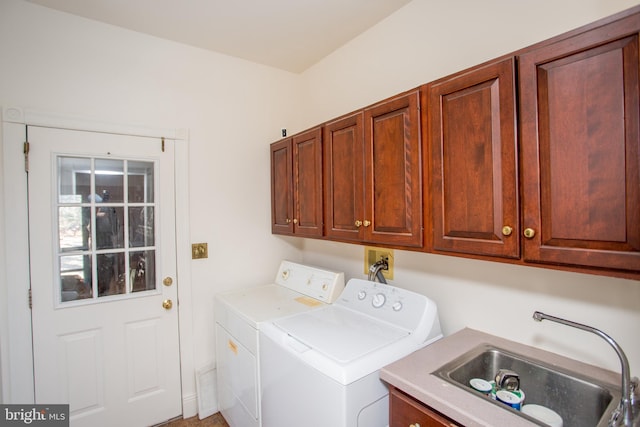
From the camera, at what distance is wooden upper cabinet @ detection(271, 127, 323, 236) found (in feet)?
6.34

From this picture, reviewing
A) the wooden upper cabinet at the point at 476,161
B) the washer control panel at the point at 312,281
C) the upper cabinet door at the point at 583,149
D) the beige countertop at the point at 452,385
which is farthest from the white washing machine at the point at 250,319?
the upper cabinet door at the point at 583,149

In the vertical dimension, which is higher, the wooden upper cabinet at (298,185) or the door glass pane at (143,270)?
the wooden upper cabinet at (298,185)

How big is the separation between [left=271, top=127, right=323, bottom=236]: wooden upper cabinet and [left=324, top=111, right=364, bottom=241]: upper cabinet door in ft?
0.26

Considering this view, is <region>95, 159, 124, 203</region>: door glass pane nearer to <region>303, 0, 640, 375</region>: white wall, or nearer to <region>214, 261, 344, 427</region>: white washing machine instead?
<region>214, 261, 344, 427</region>: white washing machine

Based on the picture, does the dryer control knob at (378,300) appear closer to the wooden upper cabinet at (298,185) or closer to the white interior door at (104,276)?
the wooden upper cabinet at (298,185)

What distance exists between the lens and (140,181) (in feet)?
6.78

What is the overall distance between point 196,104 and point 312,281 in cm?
153

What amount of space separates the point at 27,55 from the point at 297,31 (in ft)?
5.15

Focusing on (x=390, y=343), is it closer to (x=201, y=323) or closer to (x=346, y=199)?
(x=346, y=199)

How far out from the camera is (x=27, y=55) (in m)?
1.74

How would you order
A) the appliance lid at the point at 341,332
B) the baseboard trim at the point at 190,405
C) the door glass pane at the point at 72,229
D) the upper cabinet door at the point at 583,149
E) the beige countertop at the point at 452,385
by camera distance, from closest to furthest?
the upper cabinet door at the point at 583,149 < the beige countertop at the point at 452,385 < the appliance lid at the point at 341,332 < the door glass pane at the point at 72,229 < the baseboard trim at the point at 190,405

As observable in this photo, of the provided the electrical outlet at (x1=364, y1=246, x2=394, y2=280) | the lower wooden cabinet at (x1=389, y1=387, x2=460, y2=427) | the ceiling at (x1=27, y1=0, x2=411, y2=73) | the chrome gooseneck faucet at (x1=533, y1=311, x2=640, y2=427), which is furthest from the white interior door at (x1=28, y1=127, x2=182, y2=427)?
the chrome gooseneck faucet at (x1=533, y1=311, x2=640, y2=427)

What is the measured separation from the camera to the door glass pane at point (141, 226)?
204 centimetres

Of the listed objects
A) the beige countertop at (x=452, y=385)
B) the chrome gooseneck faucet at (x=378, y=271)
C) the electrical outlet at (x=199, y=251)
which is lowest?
the beige countertop at (x=452, y=385)
